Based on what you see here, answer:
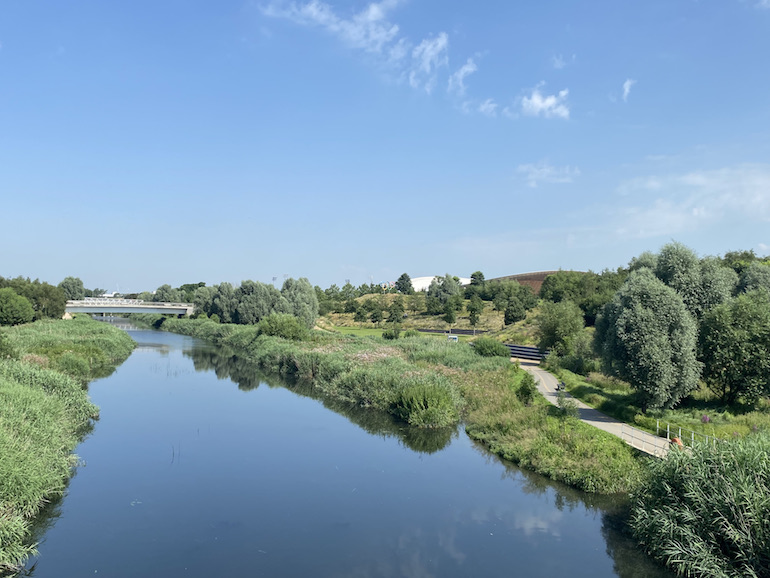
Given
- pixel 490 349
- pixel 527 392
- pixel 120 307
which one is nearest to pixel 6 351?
pixel 527 392

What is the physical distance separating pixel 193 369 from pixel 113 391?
1365 cm

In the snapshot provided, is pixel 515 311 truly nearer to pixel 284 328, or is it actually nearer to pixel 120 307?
pixel 284 328

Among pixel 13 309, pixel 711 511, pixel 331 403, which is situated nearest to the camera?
pixel 711 511

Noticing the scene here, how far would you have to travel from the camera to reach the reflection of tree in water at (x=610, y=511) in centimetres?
1419

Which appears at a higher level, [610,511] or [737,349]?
[737,349]

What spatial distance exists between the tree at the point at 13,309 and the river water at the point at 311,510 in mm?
42767

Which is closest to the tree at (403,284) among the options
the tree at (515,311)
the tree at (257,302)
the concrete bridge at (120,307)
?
the concrete bridge at (120,307)

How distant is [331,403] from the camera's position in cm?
3597

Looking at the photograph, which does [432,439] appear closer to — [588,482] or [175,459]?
[588,482]

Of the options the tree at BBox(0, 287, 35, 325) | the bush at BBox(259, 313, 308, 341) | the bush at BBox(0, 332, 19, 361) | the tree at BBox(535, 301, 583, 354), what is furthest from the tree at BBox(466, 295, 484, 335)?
the bush at BBox(0, 332, 19, 361)

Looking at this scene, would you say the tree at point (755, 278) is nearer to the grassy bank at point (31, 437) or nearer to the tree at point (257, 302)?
the grassy bank at point (31, 437)

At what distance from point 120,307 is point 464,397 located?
83.8m

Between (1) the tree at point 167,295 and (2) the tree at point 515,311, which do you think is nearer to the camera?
(2) the tree at point 515,311

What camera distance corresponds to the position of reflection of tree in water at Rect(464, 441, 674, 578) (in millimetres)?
14188
